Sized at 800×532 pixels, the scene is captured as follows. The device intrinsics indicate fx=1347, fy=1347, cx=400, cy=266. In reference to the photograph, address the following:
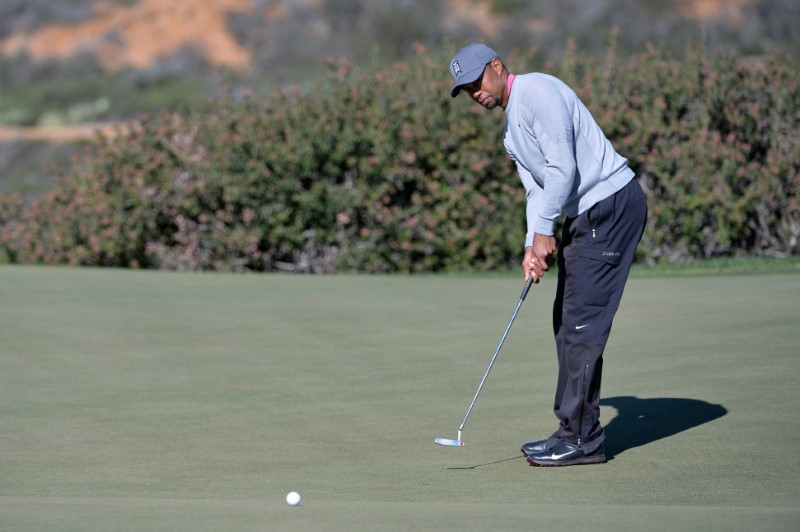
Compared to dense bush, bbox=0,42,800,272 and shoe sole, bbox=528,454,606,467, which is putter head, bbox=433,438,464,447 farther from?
dense bush, bbox=0,42,800,272

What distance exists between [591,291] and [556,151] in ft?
2.19

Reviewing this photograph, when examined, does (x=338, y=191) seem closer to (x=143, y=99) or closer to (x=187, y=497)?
(x=187, y=497)

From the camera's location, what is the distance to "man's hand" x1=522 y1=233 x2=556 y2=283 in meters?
5.99

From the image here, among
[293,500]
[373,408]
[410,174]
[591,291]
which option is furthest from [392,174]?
[293,500]

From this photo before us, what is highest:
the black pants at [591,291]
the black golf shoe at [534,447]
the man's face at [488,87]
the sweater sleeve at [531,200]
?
the man's face at [488,87]

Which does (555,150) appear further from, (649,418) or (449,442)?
(649,418)

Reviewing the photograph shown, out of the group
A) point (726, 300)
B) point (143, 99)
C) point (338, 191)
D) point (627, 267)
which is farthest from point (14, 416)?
point (143, 99)

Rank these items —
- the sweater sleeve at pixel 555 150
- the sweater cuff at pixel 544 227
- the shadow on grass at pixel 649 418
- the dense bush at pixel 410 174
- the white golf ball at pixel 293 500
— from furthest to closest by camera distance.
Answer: the dense bush at pixel 410 174
the shadow on grass at pixel 649 418
the sweater cuff at pixel 544 227
the sweater sleeve at pixel 555 150
the white golf ball at pixel 293 500

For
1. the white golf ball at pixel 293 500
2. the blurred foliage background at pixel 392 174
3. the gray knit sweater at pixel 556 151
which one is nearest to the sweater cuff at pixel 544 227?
the gray knit sweater at pixel 556 151

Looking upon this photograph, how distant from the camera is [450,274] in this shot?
15.0 meters

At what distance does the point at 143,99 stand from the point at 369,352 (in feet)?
106

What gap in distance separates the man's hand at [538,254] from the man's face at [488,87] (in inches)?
25.1

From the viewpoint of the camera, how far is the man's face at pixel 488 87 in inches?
237

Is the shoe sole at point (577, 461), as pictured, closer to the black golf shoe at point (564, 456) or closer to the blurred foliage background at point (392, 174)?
the black golf shoe at point (564, 456)
